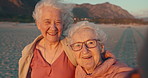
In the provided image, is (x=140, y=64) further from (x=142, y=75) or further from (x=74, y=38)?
(x=74, y=38)

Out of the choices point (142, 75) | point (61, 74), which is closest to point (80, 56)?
point (61, 74)

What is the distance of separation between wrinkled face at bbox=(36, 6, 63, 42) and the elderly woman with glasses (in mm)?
395

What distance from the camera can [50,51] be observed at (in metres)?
2.37

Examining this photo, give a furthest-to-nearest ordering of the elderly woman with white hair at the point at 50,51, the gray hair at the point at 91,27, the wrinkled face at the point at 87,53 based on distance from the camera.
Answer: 1. the elderly woman with white hair at the point at 50,51
2. the gray hair at the point at 91,27
3. the wrinkled face at the point at 87,53

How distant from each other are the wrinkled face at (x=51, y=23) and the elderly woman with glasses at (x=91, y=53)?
0.40m

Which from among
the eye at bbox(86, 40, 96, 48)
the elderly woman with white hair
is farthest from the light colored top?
the elderly woman with white hair

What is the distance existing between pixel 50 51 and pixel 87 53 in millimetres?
789

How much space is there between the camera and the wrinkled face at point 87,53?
168 cm

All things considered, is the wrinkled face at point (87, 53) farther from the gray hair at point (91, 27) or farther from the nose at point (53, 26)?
the nose at point (53, 26)

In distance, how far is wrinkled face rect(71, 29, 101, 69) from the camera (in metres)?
1.68

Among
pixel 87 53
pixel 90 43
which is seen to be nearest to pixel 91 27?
pixel 90 43

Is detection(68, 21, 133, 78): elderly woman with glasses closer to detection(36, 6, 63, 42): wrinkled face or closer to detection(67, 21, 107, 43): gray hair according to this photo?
detection(67, 21, 107, 43): gray hair

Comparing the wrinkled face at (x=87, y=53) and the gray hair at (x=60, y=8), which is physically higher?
the gray hair at (x=60, y=8)

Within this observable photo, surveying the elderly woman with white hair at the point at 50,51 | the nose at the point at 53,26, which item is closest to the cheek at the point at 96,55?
the elderly woman with white hair at the point at 50,51
